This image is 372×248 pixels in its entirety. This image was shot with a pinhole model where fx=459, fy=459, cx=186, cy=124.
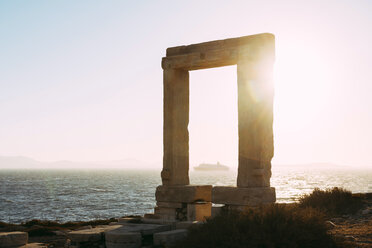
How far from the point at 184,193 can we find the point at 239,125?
93.6 inches

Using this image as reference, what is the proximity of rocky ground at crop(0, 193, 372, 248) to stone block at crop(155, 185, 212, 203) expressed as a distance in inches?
114

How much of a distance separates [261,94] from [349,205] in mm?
5763

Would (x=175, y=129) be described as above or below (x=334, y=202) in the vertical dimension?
above

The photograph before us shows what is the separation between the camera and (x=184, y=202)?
12.2 metres

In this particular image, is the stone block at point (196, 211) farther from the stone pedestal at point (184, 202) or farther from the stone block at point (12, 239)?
the stone block at point (12, 239)

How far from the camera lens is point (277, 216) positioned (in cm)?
888

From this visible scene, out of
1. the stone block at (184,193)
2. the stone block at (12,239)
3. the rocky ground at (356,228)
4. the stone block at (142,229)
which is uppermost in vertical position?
the stone block at (184,193)

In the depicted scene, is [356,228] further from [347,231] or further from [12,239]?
[12,239]

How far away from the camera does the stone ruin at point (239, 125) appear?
11.1 meters

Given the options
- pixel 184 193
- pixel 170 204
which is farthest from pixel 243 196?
pixel 170 204

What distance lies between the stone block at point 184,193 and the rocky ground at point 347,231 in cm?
289

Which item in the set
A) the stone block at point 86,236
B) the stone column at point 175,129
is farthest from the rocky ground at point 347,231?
the stone column at point 175,129

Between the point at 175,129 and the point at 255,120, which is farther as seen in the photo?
the point at 175,129

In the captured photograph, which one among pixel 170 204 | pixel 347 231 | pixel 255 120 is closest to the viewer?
pixel 347 231
